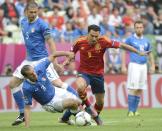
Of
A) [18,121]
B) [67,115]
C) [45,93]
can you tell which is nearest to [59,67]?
[45,93]

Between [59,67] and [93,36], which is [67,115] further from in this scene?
[93,36]

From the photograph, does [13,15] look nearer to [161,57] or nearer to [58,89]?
[161,57]

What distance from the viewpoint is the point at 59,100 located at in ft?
47.4

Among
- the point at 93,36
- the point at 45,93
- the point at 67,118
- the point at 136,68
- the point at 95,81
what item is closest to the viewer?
the point at 45,93

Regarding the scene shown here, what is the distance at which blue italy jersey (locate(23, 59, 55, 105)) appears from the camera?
556 inches

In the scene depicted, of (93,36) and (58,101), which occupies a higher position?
(93,36)

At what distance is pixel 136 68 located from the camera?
64.2ft

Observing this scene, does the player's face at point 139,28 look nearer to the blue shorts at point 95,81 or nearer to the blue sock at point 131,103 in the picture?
the blue sock at point 131,103

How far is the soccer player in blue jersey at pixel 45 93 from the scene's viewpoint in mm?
14086

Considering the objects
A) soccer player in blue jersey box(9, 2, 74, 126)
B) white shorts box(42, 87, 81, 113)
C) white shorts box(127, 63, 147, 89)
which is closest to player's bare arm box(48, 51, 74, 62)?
white shorts box(42, 87, 81, 113)

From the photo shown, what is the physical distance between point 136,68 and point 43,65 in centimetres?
570

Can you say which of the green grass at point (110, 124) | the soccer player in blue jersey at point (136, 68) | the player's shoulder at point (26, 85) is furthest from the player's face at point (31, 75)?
the soccer player in blue jersey at point (136, 68)

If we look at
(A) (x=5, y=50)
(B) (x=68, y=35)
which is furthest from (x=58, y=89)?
(B) (x=68, y=35)

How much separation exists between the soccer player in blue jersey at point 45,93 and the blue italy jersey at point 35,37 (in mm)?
1291
